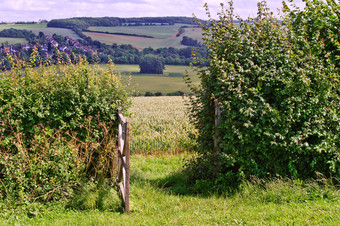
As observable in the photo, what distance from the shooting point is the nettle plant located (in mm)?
7516

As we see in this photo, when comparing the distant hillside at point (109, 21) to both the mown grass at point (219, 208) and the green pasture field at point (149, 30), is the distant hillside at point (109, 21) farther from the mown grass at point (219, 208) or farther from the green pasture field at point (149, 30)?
the mown grass at point (219, 208)

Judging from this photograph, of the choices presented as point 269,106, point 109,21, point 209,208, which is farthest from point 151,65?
point 209,208

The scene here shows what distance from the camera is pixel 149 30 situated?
95.9 meters

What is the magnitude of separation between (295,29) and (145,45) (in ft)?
263

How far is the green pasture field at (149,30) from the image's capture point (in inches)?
3526

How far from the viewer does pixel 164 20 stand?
336 ft

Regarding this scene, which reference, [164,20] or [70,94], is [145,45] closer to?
[164,20]

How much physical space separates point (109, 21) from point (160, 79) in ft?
129

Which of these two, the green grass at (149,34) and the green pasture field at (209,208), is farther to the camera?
the green grass at (149,34)

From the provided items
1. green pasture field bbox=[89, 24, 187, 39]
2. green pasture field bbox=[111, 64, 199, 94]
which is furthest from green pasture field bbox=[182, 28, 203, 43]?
green pasture field bbox=[111, 64, 199, 94]

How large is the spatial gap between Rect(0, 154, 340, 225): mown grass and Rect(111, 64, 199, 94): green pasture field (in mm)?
47291

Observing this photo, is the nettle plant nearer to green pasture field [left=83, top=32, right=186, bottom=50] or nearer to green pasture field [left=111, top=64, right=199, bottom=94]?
green pasture field [left=111, top=64, right=199, bottom=94]

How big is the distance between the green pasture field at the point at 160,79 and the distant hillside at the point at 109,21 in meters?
19.0

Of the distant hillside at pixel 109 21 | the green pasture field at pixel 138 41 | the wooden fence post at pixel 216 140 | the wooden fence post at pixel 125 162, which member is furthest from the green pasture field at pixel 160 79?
the wooden fence post at pixel 125 162
